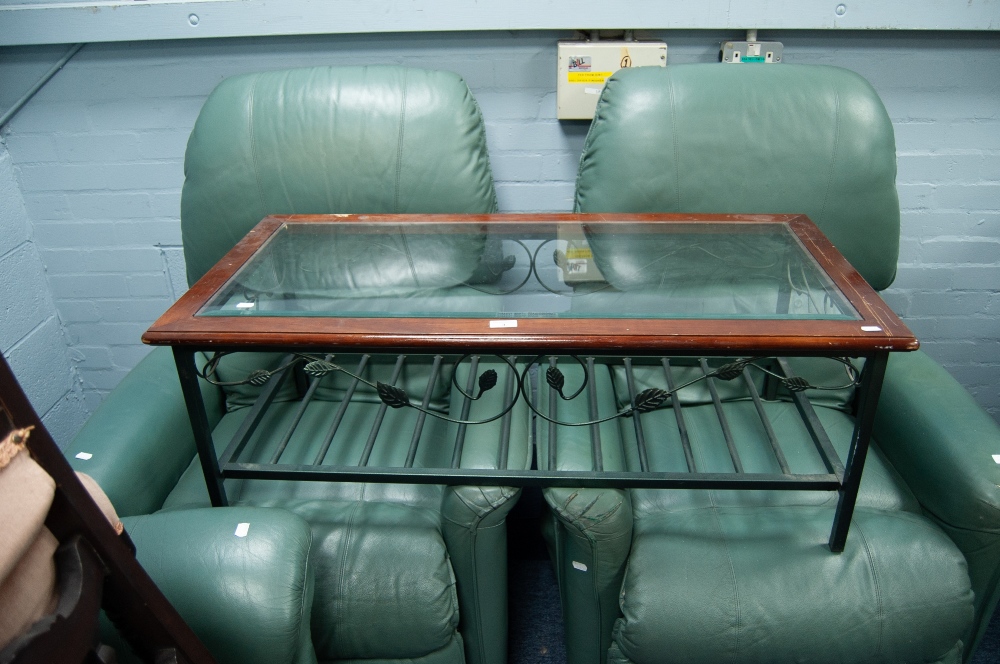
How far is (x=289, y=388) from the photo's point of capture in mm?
1307

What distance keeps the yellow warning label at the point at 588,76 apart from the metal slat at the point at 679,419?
596 mm

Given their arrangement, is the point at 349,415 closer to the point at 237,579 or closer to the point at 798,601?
the point at 237,579

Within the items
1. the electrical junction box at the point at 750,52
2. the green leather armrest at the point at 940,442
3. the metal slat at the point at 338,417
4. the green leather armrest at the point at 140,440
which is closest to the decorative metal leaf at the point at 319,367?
the metal slat at the point at 338,417

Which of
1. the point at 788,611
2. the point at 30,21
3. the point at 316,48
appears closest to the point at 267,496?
the point at 788,611

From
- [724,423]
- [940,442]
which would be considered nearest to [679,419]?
[724,423]

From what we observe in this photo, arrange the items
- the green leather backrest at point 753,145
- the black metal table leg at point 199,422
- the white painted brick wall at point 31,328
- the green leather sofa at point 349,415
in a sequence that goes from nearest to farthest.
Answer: the black metal table leg at point 199,422, the green leather sofa at point 349,415, the green leather backrest at point 753,145, the white painted brick wall at point 31,328

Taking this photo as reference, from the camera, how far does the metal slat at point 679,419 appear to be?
1.04m

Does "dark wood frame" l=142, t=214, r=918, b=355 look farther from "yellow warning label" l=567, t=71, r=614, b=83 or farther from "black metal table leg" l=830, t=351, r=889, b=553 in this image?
"yellow warning label" l=567, t=71, r=614, b=83

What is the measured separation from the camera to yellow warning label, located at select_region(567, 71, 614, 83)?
141cm

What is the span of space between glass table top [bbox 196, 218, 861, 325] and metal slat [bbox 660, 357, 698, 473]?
0.17 meters

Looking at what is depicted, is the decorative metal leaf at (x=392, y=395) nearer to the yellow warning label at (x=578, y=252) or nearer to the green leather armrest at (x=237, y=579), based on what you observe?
the green leather armrest at (x=237, y=579)

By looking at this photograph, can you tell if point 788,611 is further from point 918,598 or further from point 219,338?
point 219,338

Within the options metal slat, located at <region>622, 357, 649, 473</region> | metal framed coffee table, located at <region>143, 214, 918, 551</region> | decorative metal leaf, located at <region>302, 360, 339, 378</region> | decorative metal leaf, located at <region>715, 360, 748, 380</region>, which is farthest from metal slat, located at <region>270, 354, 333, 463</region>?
decorative metal leaf, located at <region>715, 360, 748, 380</region>

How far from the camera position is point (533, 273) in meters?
1.04
